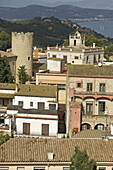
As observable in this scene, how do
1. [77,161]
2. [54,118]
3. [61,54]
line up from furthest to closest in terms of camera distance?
1. [61,54]
2. [54,118]
3. [77,161]

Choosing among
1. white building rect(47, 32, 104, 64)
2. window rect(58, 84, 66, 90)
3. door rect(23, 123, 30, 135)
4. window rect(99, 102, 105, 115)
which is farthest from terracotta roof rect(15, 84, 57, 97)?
white building rect(47, 32, 104, 64)

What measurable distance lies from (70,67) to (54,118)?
4582mm

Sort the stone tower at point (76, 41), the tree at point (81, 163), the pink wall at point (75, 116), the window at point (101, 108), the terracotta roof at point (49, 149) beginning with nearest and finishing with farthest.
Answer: the tree at point (81, 163) < the terracotta roof at point (49, 149) < the pink wall at point (75, 116) < the window at point (101, 108) < the stone tower at point (76, 41)

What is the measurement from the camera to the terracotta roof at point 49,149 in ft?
79.5

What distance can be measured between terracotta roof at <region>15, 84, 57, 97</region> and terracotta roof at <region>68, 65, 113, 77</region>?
8.51 ft

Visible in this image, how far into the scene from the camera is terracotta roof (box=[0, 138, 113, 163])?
24.2 metres

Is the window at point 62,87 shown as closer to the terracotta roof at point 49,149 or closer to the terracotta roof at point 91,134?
the terracotta roof at point 91,134

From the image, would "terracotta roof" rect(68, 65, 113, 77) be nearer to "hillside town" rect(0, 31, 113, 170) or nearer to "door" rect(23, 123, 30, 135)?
"hillside town" rect(0, 31, 113, 170)

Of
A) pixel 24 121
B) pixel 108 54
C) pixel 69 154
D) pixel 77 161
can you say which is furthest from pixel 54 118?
pixel 108 54

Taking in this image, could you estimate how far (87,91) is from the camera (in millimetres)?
34156

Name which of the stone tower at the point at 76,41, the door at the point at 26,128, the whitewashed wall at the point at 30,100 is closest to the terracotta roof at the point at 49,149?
the door at the point at 26,128

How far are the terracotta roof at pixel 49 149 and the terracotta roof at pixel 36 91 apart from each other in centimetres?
992

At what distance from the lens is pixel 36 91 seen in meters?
36.5

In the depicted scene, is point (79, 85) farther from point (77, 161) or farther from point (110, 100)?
point (77, 161)
